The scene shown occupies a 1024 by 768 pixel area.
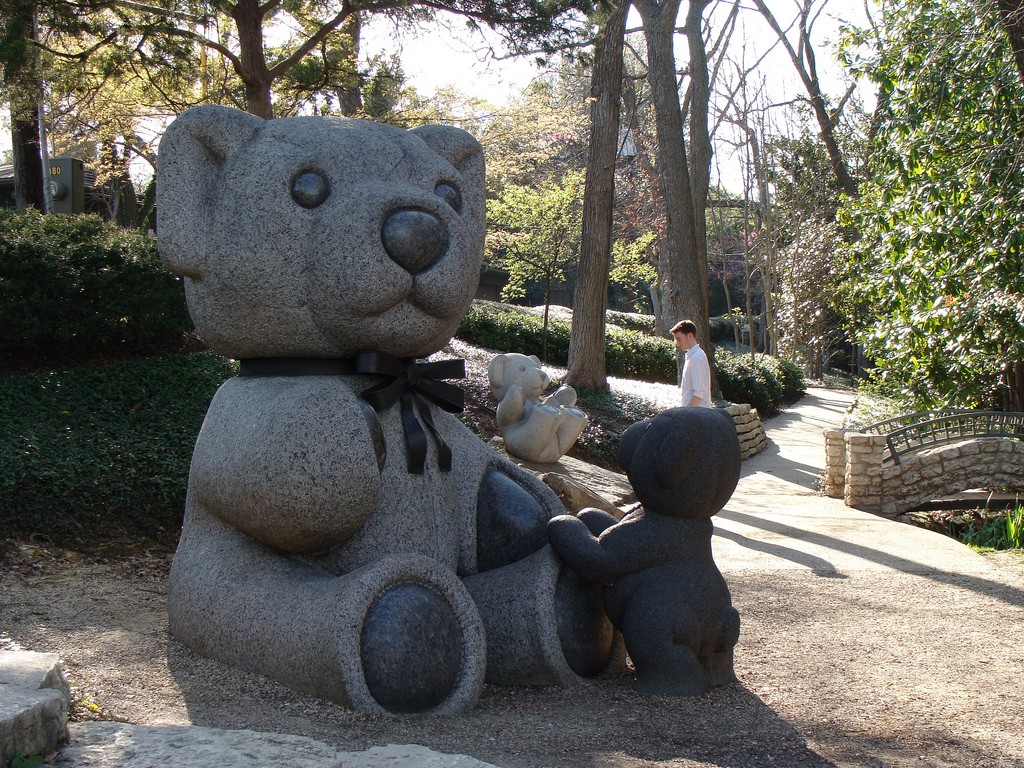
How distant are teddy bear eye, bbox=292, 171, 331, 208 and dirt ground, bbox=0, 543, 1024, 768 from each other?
175 cm

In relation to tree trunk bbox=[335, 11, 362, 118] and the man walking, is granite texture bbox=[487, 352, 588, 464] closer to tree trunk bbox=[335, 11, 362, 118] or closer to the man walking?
the man walking

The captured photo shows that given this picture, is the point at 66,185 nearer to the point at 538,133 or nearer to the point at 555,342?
the point at 555,342

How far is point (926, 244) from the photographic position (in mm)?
9766

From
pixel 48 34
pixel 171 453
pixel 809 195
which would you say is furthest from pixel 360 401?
pixel 809 195

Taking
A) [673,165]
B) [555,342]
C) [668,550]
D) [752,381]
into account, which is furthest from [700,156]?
[668,550]

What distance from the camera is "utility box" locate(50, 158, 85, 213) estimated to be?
10.7 m

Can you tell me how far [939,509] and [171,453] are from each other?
752 cm

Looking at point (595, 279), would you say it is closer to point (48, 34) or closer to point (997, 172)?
point (997, 172)

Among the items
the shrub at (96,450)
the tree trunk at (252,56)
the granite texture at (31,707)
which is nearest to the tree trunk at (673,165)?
the tree trunk at (252,56)

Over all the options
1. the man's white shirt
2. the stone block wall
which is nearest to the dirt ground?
the man's white shirt

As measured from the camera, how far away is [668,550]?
368cm

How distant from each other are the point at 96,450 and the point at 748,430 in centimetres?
985

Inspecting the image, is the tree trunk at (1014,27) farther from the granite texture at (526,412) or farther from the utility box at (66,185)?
the utility box at (66,185)

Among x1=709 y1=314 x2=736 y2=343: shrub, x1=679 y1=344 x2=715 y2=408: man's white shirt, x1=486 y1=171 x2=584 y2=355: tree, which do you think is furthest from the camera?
x1=709 y1=314 x2=736 y2=343: shrub
